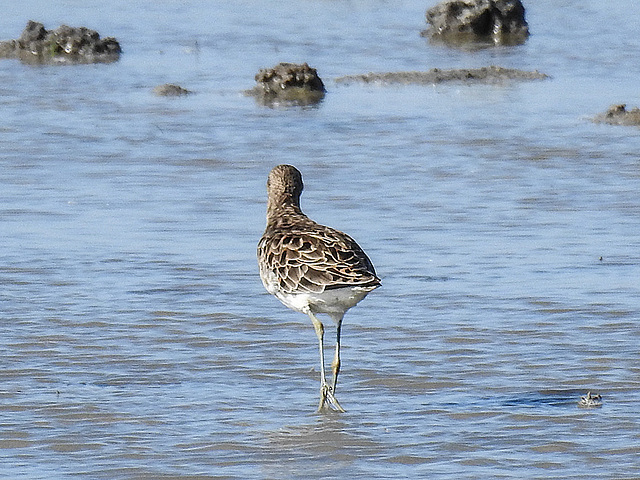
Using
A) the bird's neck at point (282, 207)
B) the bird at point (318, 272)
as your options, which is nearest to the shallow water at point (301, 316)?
the bird at point (318, 272)

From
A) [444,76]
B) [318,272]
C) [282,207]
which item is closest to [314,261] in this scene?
[318,272]

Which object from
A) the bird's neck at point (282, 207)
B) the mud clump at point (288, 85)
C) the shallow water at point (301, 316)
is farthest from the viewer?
the mud clump at point (288, 85)

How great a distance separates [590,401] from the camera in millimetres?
6805

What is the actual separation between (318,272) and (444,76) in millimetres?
12046

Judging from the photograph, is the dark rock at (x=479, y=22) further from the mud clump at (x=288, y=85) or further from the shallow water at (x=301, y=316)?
the mud clump at (x=288, y=85)

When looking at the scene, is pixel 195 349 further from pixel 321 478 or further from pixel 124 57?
pixel 124 57

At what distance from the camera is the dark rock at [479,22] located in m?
22.1

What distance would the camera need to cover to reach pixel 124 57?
67.3 feet

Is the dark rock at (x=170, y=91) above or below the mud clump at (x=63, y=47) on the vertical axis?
below

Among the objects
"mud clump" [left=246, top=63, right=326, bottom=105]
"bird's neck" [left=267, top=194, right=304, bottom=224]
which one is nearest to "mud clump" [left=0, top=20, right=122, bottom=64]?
"mud clump" [left=246, top=63, right=326, bottom=105]

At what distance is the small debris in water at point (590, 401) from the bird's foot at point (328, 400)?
1152 mm

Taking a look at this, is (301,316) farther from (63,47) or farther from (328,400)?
(63,47)

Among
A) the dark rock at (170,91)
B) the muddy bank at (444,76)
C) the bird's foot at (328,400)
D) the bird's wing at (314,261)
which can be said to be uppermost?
the muddy bank at (444,76)

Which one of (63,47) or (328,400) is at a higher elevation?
(63,47)
